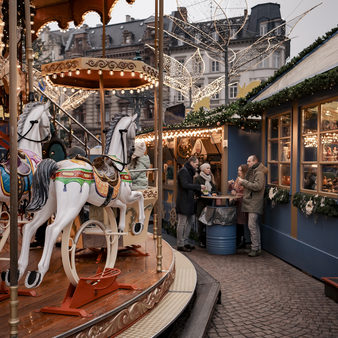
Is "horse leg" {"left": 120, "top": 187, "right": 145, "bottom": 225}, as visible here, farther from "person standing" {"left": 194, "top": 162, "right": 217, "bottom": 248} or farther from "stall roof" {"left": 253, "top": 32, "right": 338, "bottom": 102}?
"person standing" {"left": 194, "top": 162, "right": 217, "bottom": 248}

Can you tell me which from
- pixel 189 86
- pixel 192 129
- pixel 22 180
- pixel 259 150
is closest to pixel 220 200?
pixel 259 150

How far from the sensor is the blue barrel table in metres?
7.86

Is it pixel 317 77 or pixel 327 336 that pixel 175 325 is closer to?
pixel 327 336

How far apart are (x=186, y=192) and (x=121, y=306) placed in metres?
4.76

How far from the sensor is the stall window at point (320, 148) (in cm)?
616

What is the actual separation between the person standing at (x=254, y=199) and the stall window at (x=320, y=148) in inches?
37.2

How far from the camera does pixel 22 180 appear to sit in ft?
14.0

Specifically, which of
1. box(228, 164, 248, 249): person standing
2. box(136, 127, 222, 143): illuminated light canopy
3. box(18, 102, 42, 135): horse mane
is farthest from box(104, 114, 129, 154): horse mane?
box(136, 127, 222, 143): illuminated light canopy

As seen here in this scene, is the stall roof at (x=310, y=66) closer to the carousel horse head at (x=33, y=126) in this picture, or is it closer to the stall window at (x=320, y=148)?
the stall window at (x=320, y=148)

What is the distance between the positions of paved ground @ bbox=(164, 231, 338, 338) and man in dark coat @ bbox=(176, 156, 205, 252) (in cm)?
104

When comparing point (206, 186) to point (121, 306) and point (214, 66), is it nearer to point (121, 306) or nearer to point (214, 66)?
point (121, 306)

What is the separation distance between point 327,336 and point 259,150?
212 inches

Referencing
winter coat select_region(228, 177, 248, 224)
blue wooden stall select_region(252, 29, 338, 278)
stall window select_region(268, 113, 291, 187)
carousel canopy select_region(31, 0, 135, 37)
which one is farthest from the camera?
winter coat select_region(228, 177, 248, 224)

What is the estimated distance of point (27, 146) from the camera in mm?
4777
